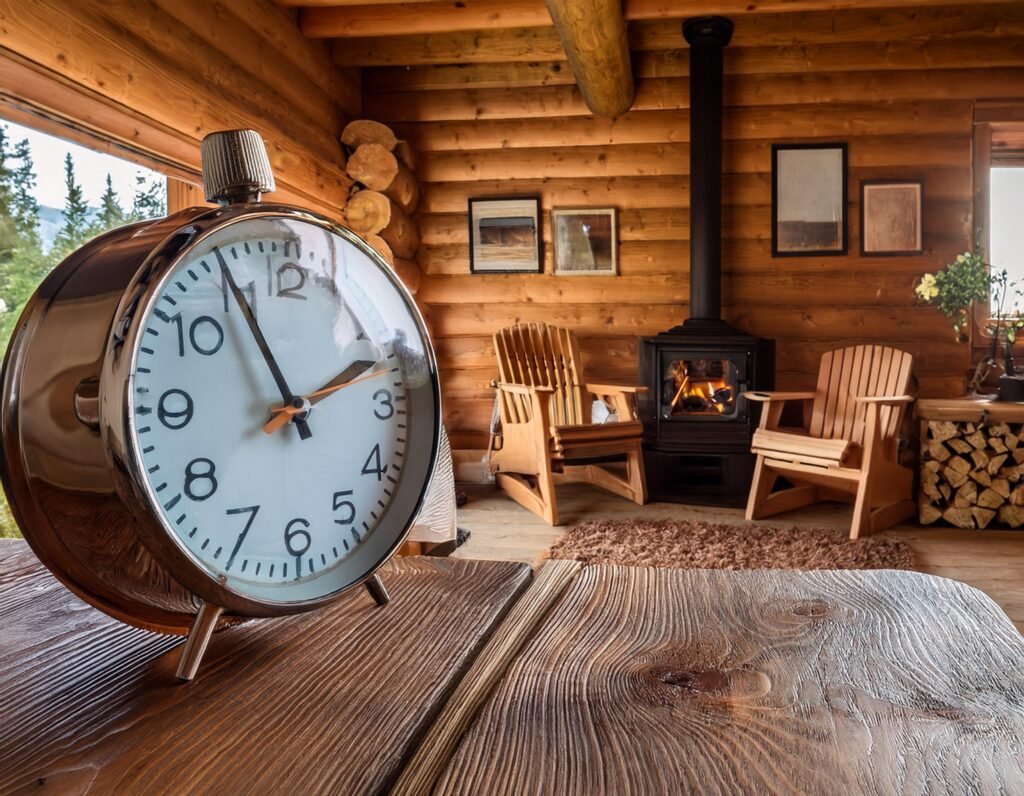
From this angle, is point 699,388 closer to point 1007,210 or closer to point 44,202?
point 1007,210

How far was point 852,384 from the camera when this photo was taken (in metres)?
4.25

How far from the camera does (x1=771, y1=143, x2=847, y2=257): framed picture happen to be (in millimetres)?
4758

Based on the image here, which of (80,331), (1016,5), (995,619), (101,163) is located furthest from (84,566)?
(1016,5)

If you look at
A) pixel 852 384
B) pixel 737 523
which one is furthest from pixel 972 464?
pixel 737 523

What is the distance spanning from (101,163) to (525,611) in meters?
2.77

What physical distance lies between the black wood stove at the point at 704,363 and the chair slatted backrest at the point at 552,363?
1.28 ft

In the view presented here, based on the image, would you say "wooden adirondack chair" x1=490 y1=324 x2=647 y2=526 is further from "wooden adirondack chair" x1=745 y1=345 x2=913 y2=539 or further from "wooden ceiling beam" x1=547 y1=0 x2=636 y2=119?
"wooden ceiling beam" x1=547 y1=0 x2=636 y2=119

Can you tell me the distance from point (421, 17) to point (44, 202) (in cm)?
237

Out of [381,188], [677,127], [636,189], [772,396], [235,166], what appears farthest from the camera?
[636,189]

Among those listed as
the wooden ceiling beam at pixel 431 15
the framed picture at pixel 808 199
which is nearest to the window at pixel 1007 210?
the framed picture at pixel 808 199

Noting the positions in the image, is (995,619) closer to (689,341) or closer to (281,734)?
(281,734)

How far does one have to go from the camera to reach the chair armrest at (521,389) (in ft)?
13.1

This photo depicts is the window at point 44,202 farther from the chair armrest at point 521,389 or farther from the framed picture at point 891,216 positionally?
the framed picture at point 891,216

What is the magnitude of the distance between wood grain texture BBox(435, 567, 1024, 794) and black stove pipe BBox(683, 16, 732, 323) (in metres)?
4.13
